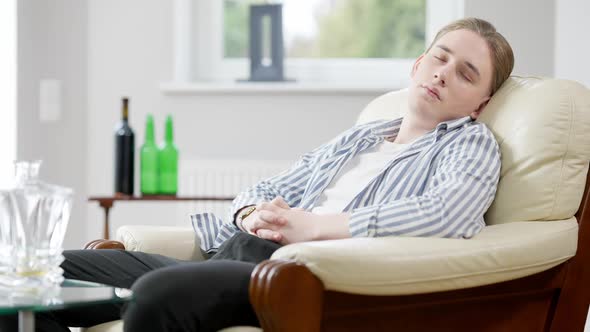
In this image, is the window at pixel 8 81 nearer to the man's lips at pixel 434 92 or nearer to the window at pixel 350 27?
the window at pixel 350 27

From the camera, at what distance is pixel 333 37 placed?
4.25 m

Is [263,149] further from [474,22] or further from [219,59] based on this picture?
[474,22]

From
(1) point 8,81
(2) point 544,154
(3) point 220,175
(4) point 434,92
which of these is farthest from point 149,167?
(2) point 544,154

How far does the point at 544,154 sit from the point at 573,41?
1077 mm

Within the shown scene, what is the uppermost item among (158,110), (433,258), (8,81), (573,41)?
(573,41)

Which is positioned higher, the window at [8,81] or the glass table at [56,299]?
the window at [8,81]

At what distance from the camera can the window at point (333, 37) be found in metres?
4.22

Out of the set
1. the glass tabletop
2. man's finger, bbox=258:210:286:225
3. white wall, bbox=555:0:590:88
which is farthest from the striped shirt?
white wall, bbox=555:0:590:88

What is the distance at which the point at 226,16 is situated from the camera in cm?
427

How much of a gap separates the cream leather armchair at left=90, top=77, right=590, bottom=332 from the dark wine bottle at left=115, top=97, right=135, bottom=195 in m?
1.17

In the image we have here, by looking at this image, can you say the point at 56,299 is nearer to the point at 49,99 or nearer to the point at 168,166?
the point at 168,166

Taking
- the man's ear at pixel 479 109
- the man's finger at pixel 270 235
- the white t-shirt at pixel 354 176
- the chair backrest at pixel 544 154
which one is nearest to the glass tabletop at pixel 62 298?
the man's finger at pixel 270 235

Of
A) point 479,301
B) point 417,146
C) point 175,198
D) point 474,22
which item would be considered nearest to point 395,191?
point 417,146

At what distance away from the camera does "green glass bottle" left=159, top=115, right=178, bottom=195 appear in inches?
137
